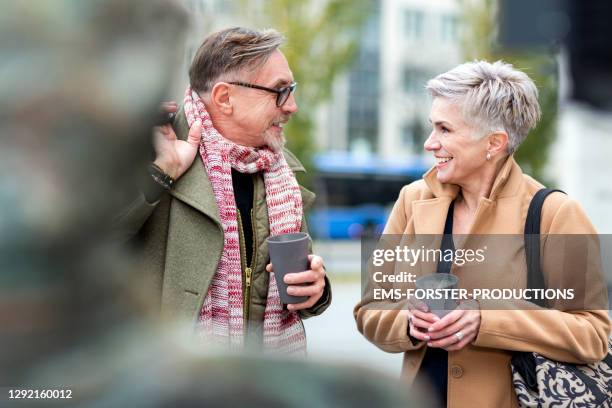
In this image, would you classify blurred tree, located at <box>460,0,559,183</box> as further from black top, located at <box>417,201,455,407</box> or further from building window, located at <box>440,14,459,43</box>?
building window, located at <box>440,14,459,43</box>

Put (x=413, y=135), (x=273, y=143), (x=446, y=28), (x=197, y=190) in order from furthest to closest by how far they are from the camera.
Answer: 1. (x=446, y=28)
2. (x=413, y=135)
3. (x=273, y=143)
4. (x=197, y=190)

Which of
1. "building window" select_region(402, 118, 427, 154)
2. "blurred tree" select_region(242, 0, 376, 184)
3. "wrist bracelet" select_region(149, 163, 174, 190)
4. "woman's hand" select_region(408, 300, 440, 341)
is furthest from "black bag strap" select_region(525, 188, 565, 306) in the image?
"building window" select_region(402, 118, 427, 154)

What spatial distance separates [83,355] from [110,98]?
0.51 ft

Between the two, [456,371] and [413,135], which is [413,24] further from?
[456,371]

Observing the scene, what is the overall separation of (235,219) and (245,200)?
0.39ft

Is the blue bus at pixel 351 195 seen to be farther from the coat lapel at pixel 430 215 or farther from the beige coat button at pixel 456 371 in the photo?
the beige coat button at pixel 456 371

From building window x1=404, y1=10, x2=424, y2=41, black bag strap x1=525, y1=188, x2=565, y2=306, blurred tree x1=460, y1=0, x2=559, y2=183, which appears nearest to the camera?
black bag strap x1=525, y1=188, x2=565, y2=306

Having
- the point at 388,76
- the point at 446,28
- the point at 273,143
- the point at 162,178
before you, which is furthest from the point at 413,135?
the point at 162,178

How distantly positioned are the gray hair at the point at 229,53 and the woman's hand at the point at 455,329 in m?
0.88

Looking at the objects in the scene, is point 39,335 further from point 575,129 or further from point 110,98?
point 575,129

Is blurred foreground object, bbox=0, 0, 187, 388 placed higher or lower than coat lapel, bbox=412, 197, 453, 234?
higher

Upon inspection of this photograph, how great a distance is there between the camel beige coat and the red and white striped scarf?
29 cm

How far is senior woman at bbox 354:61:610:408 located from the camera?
2082 mm

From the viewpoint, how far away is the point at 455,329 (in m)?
2.07
